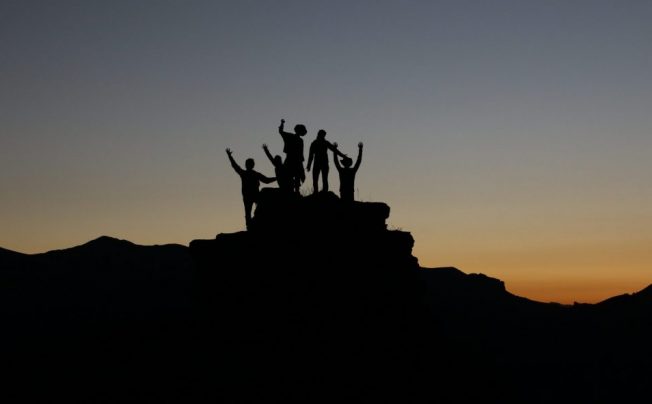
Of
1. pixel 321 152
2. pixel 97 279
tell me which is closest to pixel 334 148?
pixel 321 152

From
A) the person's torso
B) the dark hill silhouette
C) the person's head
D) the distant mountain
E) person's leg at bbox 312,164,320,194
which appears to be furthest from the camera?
the distant mountain

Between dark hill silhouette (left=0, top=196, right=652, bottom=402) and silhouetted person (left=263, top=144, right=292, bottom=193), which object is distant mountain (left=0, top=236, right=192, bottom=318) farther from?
silhouetted person (left=263, top=144, right=292, bottom=193)

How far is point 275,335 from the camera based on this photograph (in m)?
23.8

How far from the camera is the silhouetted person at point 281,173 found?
82.5 feet

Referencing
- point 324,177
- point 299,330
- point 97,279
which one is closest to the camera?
point 299,330

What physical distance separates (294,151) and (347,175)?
219 cm

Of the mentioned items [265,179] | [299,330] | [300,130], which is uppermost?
[300,130]

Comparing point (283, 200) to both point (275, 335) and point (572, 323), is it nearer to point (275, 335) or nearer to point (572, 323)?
point (275, 335)

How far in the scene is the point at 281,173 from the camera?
2541 cm

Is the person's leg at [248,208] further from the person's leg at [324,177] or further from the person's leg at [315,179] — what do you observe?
the person's leg at [324,177]

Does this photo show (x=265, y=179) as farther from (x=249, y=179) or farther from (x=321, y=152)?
(x=321, y=152)

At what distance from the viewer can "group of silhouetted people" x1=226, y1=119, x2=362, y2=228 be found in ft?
81.3

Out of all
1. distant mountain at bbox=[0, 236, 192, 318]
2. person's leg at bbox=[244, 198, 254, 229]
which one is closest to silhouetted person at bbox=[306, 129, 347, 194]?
person's leg at bbox=[244, 198, 254, 229]

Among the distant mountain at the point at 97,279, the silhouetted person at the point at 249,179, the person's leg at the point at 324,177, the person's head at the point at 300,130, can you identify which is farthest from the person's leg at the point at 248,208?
the distant mountain at the point at 97,279
